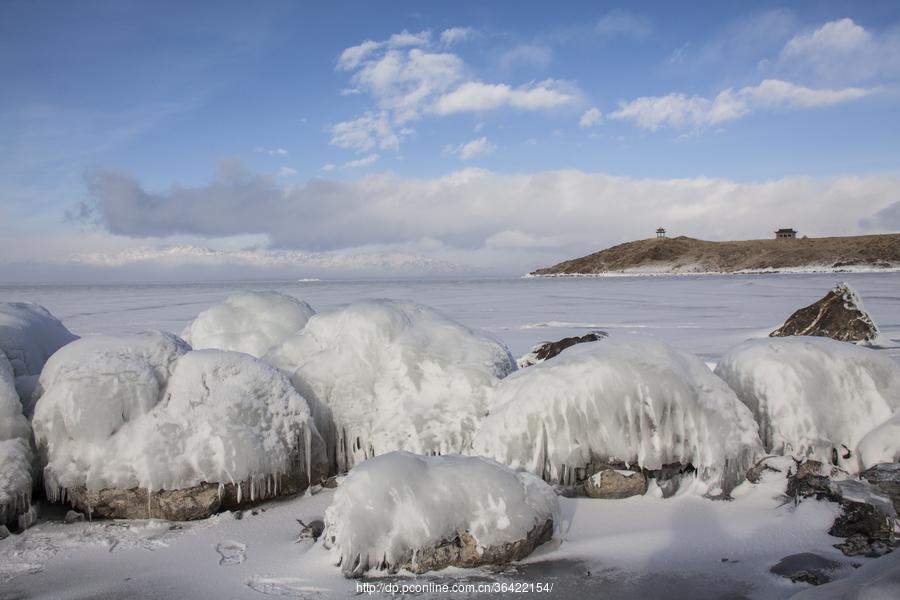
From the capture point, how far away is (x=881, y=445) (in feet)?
16.9

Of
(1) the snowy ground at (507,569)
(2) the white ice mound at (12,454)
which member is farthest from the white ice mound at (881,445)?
(2) the white ice mound at (12,454)

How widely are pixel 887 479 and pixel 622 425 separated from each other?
6.09ft

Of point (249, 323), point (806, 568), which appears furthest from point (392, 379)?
point (806, 568)

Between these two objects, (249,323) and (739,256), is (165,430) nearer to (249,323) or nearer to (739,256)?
(249,323)

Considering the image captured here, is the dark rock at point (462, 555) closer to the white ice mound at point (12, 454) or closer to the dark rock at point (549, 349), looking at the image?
the white ice mound at point (12, 454)

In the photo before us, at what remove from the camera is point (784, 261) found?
79.8 metres

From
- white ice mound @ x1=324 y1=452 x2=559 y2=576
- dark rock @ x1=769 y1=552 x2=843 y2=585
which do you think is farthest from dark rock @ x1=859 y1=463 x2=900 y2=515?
white ice mound @ x1=324 y1=452 x2=559 y2=576

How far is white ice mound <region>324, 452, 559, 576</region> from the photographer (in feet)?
12.7

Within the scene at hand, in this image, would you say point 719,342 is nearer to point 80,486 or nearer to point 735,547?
point 735,547

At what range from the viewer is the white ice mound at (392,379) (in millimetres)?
5844

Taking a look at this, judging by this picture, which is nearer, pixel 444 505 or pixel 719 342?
pixel 444 505

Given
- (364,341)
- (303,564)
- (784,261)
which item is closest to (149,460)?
(303,564)

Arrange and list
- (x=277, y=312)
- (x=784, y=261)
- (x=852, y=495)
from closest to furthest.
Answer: (x=852, y=495) → (x=277, y=312) → (x=784, y=261)

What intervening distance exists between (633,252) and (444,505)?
319 feet
